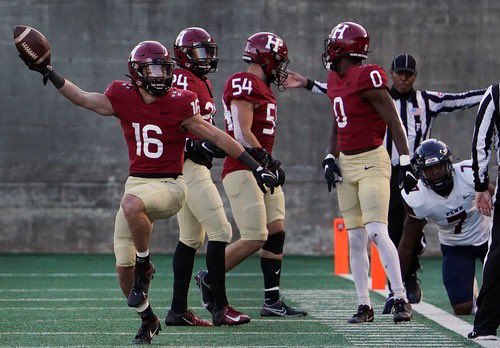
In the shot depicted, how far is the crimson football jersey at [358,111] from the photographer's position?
7.05 metres

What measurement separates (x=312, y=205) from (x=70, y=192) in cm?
284

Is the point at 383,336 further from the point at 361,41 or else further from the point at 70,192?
the point at 70,192

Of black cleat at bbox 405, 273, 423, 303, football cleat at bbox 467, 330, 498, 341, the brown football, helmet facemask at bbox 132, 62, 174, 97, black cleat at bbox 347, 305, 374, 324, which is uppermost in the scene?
the brown football

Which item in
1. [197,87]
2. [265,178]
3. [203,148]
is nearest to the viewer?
[265,178]

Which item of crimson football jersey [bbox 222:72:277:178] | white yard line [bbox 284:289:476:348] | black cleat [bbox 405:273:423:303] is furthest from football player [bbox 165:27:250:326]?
black cleat [bbox 405:273:423:303]

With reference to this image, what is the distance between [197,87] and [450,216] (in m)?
2.02

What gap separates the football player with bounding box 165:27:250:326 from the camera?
6812mm

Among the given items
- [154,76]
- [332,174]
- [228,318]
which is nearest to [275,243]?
[332,174]

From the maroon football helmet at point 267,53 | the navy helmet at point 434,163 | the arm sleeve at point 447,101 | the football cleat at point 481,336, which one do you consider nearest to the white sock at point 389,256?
the navy helmet at point 434,163

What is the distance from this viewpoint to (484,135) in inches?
233

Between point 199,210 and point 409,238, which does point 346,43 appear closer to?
point 199,210

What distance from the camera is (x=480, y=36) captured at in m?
14.2

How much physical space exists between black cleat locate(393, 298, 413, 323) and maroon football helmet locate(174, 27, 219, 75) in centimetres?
178

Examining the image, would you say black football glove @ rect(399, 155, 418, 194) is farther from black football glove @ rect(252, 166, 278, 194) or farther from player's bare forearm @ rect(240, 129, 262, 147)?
black football glove @ rect(252, 166, 278, 194)
